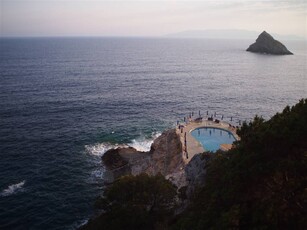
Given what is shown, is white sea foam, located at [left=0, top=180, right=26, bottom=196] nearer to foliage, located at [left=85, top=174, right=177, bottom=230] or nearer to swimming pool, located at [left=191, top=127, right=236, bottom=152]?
foliage, located at [left=85, top=174, right=177, bottom=230]

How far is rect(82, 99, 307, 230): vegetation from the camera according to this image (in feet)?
65.8

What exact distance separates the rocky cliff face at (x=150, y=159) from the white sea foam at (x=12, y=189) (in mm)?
14436

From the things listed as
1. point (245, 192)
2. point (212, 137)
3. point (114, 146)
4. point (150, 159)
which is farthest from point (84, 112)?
point (245, 192)

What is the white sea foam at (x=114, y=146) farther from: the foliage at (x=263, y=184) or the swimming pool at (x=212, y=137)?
the foliage at (x=263, y=184)

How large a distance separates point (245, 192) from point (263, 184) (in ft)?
4.91

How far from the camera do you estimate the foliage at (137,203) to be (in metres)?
29.0

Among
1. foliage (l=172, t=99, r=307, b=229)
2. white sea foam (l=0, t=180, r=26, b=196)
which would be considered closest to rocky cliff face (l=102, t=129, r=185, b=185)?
white sea foam (l=0, t=180, r=26, b=196)

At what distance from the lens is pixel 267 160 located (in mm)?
24469

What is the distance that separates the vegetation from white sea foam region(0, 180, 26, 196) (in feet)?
79.9

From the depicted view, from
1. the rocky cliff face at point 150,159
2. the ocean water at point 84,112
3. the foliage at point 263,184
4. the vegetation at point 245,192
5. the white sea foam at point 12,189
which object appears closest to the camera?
the foliage at point 263,184

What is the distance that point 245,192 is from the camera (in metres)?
23.2

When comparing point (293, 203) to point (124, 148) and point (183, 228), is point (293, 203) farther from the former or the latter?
point (124, 148)

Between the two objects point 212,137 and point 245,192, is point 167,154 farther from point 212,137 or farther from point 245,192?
point 245,192

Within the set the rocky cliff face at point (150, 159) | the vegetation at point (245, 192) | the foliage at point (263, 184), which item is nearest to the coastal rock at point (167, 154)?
the rocky cliff face at point (150, 159)
